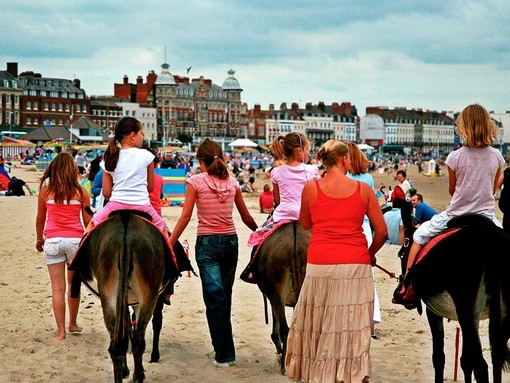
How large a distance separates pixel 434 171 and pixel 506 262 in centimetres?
7482

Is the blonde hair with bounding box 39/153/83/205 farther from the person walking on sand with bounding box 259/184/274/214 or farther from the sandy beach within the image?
the person walking on sand with bounding box 259/184/274/214

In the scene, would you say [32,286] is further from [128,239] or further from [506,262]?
[506,262]

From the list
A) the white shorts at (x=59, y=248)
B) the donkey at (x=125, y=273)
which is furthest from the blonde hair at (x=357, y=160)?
the white shorts at (x=59, y=248)

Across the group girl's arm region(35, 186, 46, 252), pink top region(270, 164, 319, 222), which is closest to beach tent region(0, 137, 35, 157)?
girl's arm region(35, 186, 46, 252)

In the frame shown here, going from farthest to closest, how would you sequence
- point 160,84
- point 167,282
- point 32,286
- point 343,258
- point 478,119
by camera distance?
point 160,84 < point 32,286 < point 167,282 < point 478,119 < point 343,258

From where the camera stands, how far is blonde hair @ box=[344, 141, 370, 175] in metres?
8.24

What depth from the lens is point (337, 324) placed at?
595cm

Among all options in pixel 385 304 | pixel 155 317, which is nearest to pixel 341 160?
pixel 155 317

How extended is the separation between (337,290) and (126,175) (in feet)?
8.09

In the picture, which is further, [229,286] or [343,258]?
[229,286]

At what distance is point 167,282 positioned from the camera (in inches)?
298

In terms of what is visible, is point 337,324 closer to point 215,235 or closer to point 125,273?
point 125,273

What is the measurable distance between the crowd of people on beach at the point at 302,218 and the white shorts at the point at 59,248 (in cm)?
1

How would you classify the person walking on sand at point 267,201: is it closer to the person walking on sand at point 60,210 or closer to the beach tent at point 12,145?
the person walking on sand at point 60,210
